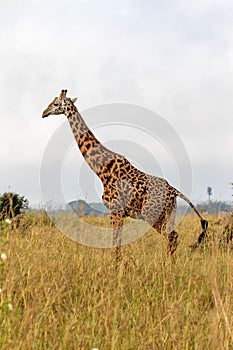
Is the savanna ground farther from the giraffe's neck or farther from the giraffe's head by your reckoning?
the giraffe's head

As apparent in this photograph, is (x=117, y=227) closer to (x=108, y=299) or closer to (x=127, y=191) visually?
(x=127, y=191)

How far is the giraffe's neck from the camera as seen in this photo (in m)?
7.46

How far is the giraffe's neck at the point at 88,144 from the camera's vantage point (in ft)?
24.5

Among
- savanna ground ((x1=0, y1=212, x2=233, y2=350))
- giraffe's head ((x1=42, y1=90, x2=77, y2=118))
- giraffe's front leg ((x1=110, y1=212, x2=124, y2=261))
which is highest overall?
giraffe's head ((x1=42, y1=90, x2=77, y2=118))

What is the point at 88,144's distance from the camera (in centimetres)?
767

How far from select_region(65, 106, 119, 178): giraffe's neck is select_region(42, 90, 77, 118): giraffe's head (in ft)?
0.20

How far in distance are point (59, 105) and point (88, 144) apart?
65 centimetres

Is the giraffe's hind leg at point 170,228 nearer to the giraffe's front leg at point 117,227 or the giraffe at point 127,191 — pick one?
the giraffe at point 127,191

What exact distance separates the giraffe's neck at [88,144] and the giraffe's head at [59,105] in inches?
2.5

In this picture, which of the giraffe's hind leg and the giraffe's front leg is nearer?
the giraffe's front leg

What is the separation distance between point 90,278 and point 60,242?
1661mm

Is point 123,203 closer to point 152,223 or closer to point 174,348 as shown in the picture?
point 152,223

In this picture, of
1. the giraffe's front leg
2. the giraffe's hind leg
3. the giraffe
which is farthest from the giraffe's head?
the giraffe's hind leg

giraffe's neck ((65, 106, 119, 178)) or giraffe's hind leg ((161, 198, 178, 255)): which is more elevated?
giraffe's neck ((65, 106, 119, 178))
